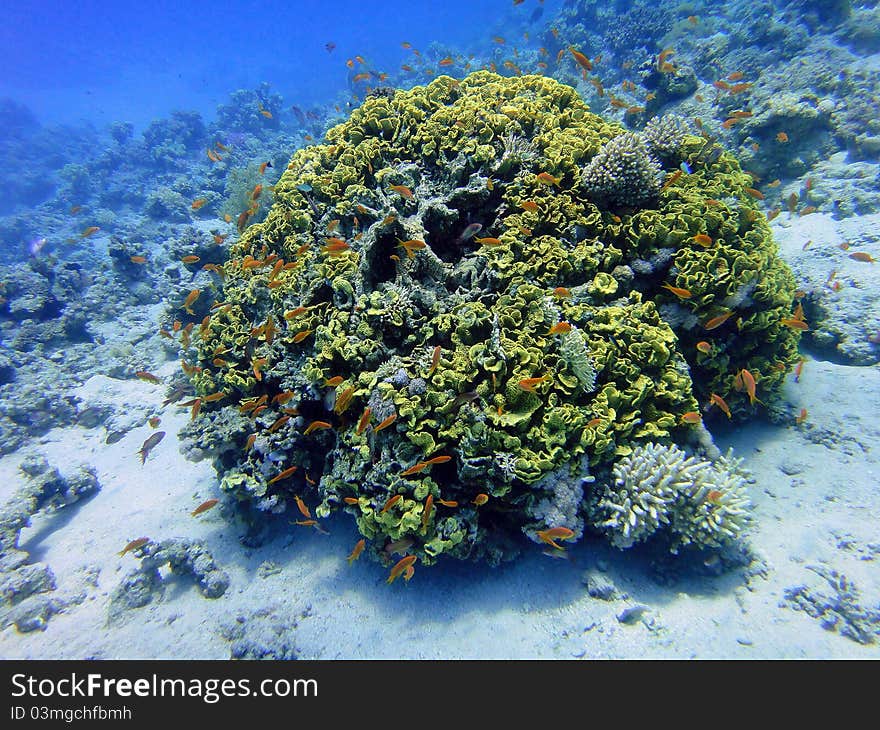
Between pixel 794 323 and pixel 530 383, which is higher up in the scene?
pixel 794 323

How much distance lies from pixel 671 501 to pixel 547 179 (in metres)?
4.49

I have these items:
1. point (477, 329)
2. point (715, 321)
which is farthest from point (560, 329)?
point (715, 321)

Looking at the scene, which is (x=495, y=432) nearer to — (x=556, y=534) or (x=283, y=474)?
(x=556, y=534)

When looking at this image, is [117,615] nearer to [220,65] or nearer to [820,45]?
[820,45]

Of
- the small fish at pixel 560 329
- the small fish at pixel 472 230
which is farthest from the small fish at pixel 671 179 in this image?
the small fish at pixel 560 329

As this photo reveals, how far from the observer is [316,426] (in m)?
5.26

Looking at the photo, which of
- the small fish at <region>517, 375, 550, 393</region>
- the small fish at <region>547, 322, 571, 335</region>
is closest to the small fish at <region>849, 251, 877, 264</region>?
the small fish at <region>547, 322, 571, 335</region>

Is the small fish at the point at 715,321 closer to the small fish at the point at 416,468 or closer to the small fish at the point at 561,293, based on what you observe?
the small fish at the point at 561,293

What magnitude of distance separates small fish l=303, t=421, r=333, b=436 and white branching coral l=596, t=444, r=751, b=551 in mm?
3481

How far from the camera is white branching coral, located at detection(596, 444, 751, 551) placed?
4730mm

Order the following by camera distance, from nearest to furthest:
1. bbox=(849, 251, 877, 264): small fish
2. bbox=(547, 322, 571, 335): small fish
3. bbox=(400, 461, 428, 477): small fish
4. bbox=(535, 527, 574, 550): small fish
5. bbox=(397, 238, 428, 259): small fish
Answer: bbox=(535, 527, 574, 550): small fish
bbox=(400, 461, 428, 477): small fish
bbox=(547, 322, 571, 335): small fish
bbox=(397, 238, 428, 259): small fish
bbox=(849, 251, 877, 264): small fish

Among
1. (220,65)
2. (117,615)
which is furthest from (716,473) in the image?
(220,65)

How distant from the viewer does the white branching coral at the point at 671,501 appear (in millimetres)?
A: 4730

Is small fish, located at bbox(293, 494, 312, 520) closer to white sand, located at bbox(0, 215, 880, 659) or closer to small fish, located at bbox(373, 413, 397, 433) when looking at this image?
white sand, located at bbox(0, 215, 880, 659)
